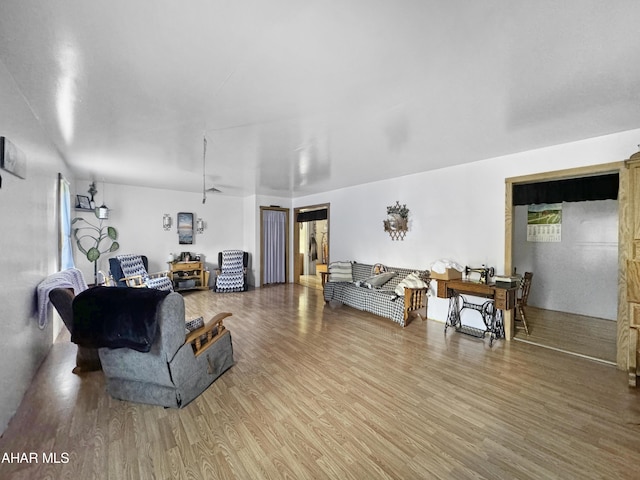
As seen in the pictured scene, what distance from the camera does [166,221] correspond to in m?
6.51

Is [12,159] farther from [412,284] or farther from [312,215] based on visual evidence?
[312,215]

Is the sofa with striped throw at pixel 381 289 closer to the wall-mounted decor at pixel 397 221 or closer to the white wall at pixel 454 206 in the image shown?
the white wall at pixel 454 206

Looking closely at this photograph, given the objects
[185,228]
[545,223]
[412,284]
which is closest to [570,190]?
[545,223]

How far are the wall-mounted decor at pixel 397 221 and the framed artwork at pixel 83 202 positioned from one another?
238 inches

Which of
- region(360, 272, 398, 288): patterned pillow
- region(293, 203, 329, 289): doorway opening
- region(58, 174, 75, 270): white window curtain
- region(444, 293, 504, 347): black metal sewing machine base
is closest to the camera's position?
region(444, 293, 504, 347): black metal sewing machine base

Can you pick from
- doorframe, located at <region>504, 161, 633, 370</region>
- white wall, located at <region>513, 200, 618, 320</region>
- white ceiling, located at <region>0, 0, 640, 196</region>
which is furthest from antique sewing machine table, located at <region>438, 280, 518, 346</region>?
white ceiling, located at <region>0, 0, 640, 196</region>

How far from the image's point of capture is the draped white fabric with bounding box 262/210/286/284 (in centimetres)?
729

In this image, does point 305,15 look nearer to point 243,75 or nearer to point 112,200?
point 243,75

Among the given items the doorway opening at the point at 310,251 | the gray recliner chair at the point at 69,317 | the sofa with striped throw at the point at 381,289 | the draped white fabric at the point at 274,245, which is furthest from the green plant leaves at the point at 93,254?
the sofa with striped throw at the point at 381,289

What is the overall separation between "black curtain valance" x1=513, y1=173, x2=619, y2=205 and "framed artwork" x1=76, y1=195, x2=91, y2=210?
25.3 feet

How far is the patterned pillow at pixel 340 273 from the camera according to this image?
17.7 feet

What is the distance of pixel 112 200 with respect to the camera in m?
5.88

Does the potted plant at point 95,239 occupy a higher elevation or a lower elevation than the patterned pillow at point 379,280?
higher

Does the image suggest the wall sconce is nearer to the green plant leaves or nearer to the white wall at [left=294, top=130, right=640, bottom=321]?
the green plant leaves
